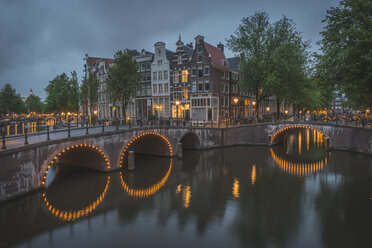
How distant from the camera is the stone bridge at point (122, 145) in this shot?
13.4 m

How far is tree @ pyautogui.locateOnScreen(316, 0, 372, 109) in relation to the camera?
21500mm

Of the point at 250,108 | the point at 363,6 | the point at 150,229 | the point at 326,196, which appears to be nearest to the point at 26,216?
the point at 150,229

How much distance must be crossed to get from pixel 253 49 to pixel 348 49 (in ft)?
48.8

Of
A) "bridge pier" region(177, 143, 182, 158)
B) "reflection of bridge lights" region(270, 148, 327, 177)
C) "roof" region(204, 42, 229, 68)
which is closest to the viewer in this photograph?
"reflection of bridge lights" region(270, 148, 327, 177)

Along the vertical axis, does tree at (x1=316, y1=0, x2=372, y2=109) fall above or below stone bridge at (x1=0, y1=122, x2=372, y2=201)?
above

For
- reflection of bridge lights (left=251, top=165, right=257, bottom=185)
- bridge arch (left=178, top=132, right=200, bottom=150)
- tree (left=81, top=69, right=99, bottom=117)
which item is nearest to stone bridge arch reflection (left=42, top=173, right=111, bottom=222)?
reflection of bridge lights (left=251, top=165, right=257, bottom=185)

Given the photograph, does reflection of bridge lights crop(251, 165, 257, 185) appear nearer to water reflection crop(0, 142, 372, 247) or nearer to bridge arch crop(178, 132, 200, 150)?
water reflection crop(0, 142, 372, 247)

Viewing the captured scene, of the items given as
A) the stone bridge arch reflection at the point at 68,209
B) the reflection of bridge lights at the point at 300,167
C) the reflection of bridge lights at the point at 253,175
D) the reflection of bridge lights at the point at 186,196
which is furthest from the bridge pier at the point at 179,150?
the stone bridge arch reflection at the point at 68,209

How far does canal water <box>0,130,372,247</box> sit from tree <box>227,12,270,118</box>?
15.6 m

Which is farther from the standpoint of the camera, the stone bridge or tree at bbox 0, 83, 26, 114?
tree at bbox 0, 83, 26, 114

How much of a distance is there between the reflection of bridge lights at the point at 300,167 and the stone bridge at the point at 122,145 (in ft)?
16.0

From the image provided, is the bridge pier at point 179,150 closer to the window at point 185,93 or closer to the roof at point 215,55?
the window at point 185,93

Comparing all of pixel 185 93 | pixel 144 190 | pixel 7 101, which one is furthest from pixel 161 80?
pixel 7 101

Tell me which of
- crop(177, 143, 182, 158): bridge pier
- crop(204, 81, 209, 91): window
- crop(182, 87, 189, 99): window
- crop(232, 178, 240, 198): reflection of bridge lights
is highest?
crop(204, 81, 209, 91): window
